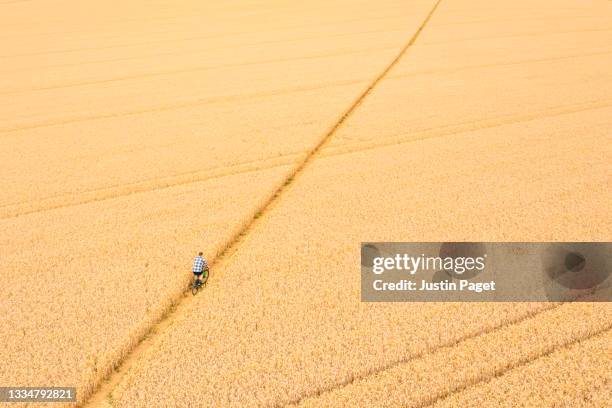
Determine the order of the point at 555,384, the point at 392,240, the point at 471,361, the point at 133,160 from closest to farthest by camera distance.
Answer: the point at 555,384 < the point at 471,361 < the point at 392,240 < the point at 133,160

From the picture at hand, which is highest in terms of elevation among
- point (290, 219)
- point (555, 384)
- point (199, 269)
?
point (199, 269)

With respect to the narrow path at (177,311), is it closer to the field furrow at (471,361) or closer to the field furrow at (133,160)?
the field furrow at (133,160)

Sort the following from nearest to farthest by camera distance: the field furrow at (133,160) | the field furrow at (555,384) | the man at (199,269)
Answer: the field furrow at (555,384) < the field furrow at (133,160) < the man at (199,269)

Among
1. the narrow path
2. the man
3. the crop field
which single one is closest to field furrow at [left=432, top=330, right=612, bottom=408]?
the crop field

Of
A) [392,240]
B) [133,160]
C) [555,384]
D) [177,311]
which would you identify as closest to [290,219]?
[392,240]

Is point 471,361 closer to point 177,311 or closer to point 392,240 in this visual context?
point 392,240

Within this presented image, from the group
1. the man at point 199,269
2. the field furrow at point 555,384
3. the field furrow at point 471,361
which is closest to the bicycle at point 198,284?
the man at point 199,269
